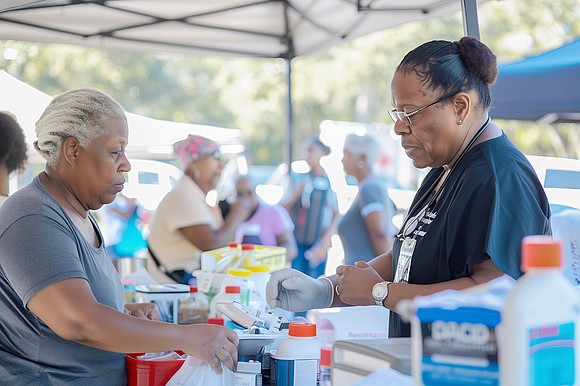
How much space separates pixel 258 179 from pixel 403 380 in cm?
1139

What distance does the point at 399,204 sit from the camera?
744 cm

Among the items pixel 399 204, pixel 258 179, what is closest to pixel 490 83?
pixel 399 204

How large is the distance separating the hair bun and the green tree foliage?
567 inches

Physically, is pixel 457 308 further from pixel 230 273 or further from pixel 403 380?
pixel 230 273

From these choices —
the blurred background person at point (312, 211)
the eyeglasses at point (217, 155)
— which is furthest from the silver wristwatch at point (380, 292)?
the blurred background person at point (312, 211)

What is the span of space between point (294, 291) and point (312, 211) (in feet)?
14.8

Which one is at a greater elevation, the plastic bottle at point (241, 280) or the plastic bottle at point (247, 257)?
the plastic bottle at point (247, 257)

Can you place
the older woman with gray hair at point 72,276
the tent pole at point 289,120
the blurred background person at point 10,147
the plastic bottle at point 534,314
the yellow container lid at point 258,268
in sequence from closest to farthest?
1. the plastic bottle at point 534,314
2. the older woman with gray hair at point 72,276
3. the yellow container lid at point 258,268
4. the blurred background person at point 10,147
5. the tent pole at point 289,120

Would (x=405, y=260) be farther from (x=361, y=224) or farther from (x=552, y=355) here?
(x=361, y=224)

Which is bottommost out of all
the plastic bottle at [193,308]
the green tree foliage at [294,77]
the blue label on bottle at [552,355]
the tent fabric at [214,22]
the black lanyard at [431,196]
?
the blue label on bottle at [552,355]

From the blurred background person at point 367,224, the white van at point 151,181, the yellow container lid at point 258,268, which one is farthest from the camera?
the blurred background person at point 367,224

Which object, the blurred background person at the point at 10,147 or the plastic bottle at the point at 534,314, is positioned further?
the blurred background person at the point at 10,147

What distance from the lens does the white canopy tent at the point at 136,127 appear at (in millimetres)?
3531

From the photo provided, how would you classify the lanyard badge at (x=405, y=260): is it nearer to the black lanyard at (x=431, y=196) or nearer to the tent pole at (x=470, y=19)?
the black lanyard at (x=431, y=196)
